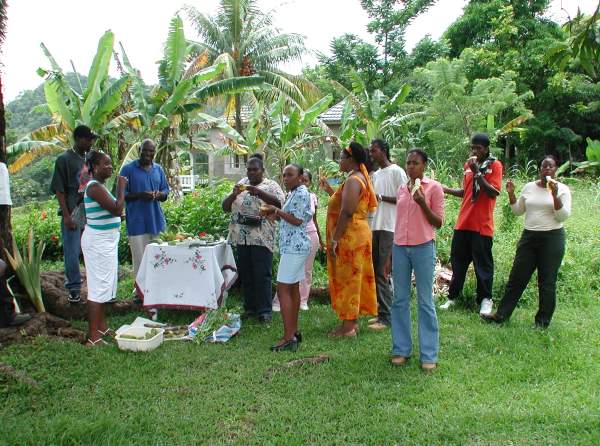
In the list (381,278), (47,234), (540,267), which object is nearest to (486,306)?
(540,267)

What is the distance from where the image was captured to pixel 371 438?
10.4 ft

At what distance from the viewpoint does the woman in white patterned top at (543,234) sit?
5.00 meters

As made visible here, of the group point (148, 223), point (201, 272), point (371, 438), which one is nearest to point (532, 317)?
point (371, 438)

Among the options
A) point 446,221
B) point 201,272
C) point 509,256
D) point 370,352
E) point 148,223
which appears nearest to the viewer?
point 370,352

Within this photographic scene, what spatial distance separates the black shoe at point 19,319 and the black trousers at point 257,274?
7.26ft

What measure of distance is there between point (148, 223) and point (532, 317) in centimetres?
448

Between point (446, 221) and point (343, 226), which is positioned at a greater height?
point (343, 226)

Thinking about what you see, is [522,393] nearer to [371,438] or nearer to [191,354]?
[371,438]

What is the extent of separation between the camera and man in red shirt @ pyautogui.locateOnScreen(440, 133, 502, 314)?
5.54 m

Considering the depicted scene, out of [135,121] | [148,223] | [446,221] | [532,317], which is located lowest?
[532,317]

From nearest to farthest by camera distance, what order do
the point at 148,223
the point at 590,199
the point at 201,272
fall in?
the point at 201,272
the point at 148,223
the point at 590,199

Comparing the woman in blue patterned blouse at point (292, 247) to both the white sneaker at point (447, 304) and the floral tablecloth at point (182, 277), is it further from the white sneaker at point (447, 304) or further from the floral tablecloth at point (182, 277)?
the white sneaker at point (447, 304)

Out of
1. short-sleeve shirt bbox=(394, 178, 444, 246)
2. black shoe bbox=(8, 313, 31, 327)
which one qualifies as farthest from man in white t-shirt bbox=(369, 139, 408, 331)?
black shoe bbox=(8, 313, 31, 327)

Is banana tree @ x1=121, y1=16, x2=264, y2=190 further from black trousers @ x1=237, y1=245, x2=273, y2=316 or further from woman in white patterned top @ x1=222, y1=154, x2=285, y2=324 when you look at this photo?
black trousers @ x1=237, y1=245, x2=273, y2=316
